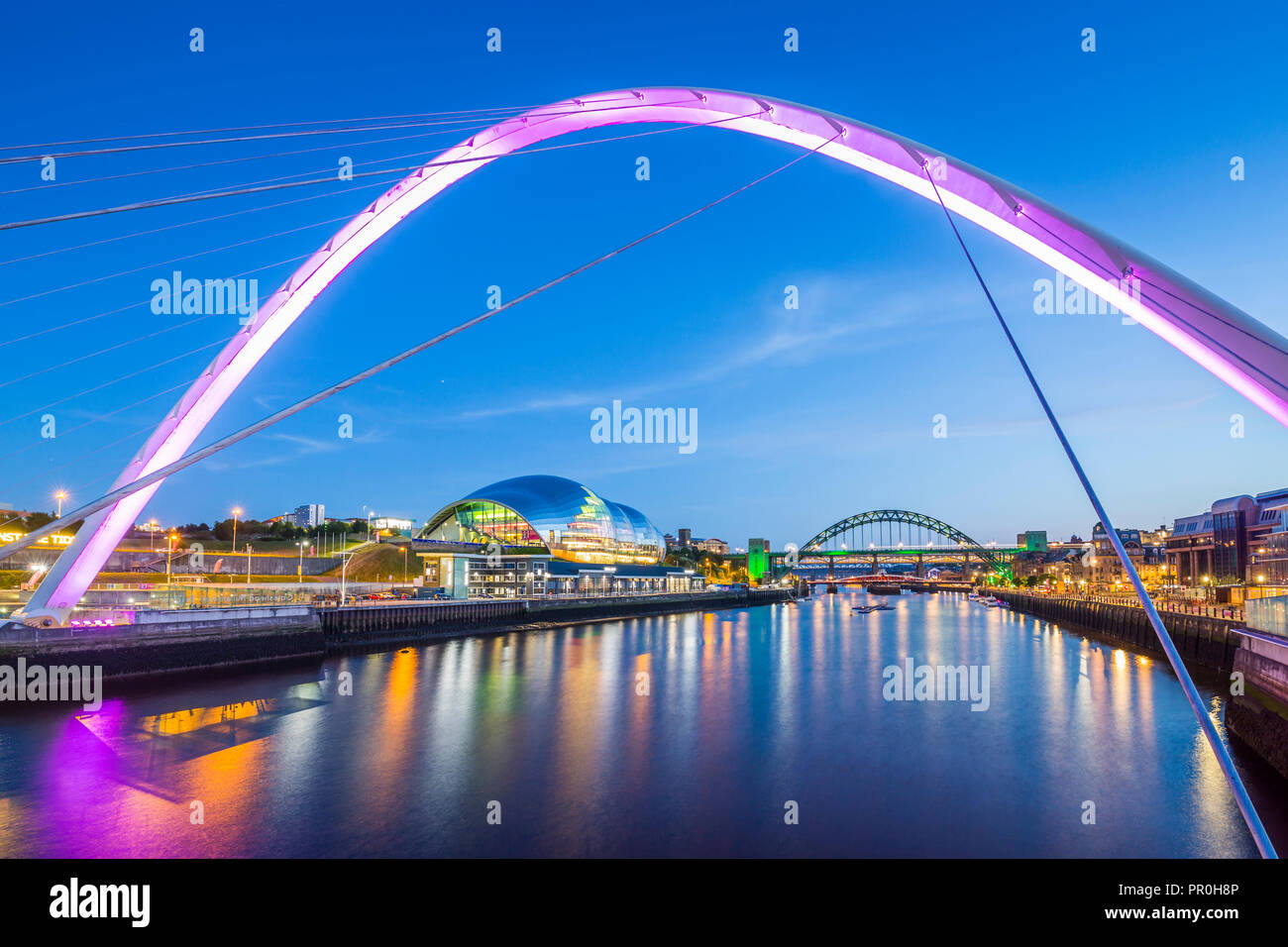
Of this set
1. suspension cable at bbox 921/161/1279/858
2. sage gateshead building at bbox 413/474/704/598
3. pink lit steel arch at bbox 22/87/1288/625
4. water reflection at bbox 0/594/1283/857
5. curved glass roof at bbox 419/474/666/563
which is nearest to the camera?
suspension cable at bbox 921/161/1279/858

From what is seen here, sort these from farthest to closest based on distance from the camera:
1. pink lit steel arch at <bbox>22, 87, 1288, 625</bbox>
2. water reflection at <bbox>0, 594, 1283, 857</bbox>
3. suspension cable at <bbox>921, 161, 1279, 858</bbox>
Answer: water reflection at <bbox>0, 594, 1283, 857</bbox> → pink lit steel arch at <bbox>22, 87, 1288, 625</bbox> → suspension cable at <bbox>921, 161, 1279, 858</bbox>

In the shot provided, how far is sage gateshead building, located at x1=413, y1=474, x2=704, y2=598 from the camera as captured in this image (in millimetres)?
72312

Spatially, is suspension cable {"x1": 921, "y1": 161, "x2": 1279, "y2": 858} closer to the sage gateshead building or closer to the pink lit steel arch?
the pink lit steel arch

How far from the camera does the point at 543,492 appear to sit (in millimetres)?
84625

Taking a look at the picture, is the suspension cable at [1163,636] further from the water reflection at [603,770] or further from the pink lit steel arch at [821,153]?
the water reflection at [603,770]

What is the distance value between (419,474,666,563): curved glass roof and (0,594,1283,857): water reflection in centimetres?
4974

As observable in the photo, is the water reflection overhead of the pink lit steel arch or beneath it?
beneath

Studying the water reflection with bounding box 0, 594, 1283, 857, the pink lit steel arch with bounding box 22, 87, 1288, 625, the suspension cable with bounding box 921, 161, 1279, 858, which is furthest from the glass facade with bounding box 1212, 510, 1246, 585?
the suspension cable with bounding box 921, 161, 1279, 858

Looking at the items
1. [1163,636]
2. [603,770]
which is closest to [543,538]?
[603,770]

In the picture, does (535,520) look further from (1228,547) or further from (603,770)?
(1228,547)

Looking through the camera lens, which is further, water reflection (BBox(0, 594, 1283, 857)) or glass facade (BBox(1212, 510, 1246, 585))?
glass facade (BBox(1212, 510, 1246, 585))

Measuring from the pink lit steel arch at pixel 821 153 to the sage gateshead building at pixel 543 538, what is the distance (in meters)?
47.0

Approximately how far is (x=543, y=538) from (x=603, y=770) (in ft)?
210
